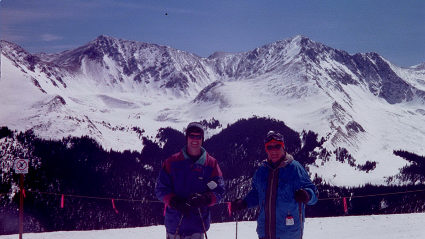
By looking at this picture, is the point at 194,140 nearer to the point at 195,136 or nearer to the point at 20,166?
the point at 195,136

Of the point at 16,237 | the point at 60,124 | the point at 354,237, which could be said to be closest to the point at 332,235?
the point at 354,237

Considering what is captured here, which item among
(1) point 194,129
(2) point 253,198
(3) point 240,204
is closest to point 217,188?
(3) point 240,204

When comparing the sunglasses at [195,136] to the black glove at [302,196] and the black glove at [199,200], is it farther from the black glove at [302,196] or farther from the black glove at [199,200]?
the black glove at [302,196]

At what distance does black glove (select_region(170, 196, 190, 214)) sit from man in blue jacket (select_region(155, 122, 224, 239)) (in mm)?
107

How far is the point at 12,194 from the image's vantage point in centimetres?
12744

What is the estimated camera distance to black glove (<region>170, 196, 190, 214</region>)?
7246 millimetres

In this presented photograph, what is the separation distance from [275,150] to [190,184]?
5.79 ft

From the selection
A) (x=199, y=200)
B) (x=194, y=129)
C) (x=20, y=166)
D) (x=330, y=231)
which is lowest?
(x=330, y=231)

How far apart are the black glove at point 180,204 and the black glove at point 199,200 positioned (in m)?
0.09

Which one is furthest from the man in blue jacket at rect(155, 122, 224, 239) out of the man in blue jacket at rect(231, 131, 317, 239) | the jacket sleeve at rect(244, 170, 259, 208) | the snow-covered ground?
the snow-covered ground

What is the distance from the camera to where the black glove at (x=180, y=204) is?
725cm

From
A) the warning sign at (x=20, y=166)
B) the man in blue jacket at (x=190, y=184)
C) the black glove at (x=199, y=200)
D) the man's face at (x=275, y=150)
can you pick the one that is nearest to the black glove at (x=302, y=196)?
the man's face at (x=275, y=150)

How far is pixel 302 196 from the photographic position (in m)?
7.11

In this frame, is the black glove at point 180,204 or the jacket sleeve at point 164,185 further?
the jacket sleeve at point 164,185
